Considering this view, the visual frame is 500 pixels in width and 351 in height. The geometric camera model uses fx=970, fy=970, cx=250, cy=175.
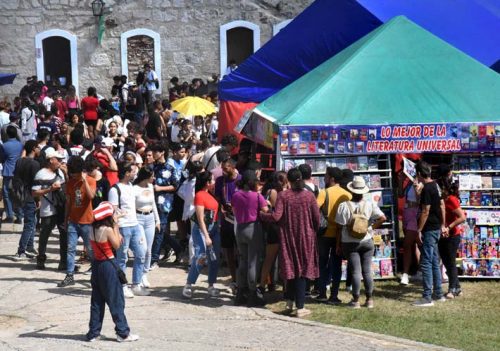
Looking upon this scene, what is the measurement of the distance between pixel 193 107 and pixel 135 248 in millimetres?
9596

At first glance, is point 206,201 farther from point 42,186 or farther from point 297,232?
point 42,186

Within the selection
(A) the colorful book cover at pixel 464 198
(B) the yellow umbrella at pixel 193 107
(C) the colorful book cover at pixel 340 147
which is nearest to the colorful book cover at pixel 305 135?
(C) the colorful book cover at pixel 340 147

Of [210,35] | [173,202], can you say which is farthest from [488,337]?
[210,35]

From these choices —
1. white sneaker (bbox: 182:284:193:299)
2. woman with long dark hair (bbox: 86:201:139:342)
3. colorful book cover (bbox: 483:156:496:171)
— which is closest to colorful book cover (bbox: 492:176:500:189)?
colorful book cover (bbox: 483:156:496:171)

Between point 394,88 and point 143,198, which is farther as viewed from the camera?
point 394,88

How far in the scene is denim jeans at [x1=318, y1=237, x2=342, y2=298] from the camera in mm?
11406

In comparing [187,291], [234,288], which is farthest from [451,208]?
[187,291]

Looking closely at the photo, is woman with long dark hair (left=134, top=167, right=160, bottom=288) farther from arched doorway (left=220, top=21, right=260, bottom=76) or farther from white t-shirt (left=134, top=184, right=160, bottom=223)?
arched doorway (left=220, top=21, right=260, bottom=76)

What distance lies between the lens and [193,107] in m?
20.9

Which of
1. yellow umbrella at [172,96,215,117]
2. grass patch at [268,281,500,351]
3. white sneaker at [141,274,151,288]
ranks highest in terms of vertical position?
yellow umbrella at [172,96,215,117]

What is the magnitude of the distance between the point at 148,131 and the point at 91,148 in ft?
19.8

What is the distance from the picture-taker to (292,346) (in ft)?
31.1

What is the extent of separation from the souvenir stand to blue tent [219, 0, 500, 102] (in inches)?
79.1

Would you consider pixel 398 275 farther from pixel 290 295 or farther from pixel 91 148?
pixel 91 148
